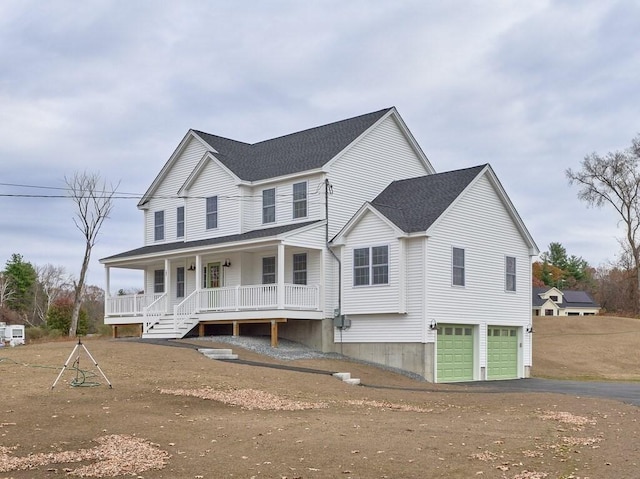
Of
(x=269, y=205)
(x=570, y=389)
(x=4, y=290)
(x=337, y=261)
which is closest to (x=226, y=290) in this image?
(x=269, y=205)

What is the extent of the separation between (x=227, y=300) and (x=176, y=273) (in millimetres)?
5970

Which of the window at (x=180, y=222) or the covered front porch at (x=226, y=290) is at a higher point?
the window at (x=180, y=222)

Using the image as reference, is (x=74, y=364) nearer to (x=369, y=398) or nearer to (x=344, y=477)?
(x=369, y=398)

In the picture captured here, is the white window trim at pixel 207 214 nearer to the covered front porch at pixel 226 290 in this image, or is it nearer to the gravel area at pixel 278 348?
the covered front porch at pixel 226 290

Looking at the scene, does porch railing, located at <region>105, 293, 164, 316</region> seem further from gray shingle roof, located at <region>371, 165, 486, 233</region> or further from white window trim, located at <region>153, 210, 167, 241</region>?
gray shingle roof, located at <region>371, 165, 486, 233</region>

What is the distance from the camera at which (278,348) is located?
2820cm

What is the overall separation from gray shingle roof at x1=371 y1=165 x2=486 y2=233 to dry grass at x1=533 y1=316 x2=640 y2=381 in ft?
33.1

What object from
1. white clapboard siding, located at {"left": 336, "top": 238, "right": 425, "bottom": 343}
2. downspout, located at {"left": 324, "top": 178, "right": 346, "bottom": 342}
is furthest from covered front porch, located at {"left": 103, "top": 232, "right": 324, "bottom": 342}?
white clapboard siding, located at {"left": 336, "top": 238, "right": 425, "bottom": 343}

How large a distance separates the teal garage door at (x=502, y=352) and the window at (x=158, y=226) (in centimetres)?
1564

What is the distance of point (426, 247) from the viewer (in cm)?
2706

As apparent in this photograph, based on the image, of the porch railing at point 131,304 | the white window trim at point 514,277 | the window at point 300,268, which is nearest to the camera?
the window at point 300,268

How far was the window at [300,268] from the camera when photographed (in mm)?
30562

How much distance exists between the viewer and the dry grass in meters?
36.5

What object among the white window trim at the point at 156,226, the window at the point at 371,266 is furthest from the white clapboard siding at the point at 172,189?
the window at the point at 371,266
